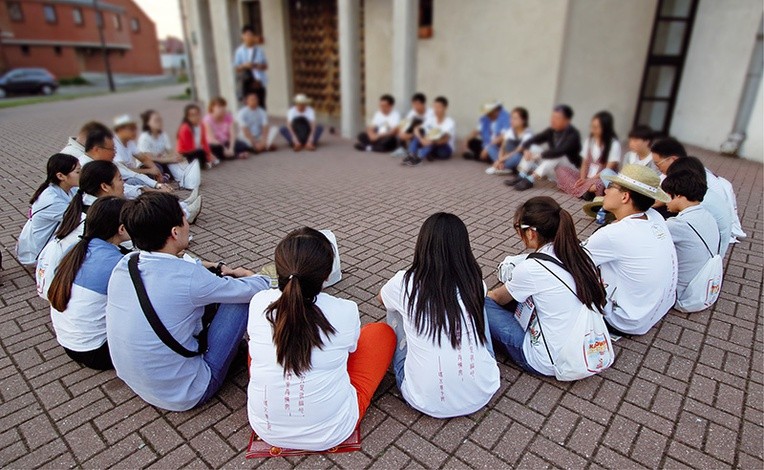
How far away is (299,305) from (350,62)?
8608 millimetres

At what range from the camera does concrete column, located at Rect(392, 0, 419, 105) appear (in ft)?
28.5

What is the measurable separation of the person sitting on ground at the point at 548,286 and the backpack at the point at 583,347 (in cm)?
1

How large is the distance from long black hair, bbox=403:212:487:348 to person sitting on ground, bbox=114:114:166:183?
4226 millimetres

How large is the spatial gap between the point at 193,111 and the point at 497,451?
6.76m

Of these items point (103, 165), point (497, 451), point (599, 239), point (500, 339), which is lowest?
point (497, 451)

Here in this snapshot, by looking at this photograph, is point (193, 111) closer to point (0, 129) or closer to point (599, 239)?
point (0, 129)

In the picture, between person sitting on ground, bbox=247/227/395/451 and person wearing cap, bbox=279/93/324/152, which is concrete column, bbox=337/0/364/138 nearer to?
person wearing cap, bbox=279/93/324/152

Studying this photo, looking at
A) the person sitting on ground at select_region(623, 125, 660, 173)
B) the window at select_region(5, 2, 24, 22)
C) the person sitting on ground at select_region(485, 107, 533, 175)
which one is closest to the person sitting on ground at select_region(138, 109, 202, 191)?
the person sitting on ground at select_region(485, 107, 533, 175)

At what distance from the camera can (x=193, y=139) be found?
7379mm

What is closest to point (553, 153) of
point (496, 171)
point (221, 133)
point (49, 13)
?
point (496, 171)

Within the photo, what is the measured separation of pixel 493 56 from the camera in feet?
29.1

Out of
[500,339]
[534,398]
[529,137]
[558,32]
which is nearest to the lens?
[534,398]

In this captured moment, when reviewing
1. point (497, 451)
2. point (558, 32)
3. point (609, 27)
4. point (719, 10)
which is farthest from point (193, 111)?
point (719, 10)

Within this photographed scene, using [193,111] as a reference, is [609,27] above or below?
above
